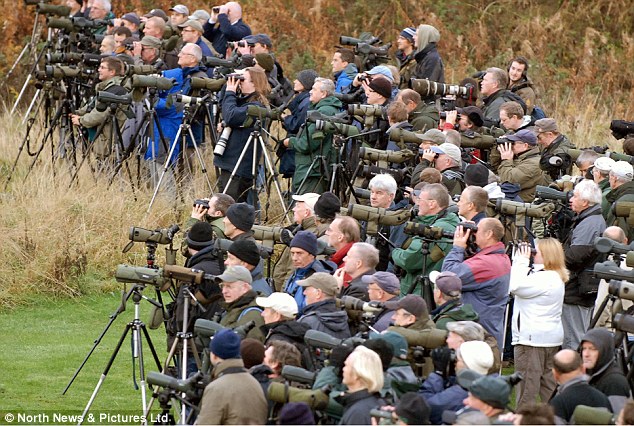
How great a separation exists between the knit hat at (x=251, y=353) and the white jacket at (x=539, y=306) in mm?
2724

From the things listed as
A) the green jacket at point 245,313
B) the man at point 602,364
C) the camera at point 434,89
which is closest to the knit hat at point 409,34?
the camera at point 434,89

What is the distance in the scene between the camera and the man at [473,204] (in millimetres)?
11312

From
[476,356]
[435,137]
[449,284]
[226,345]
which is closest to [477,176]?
[435,137]

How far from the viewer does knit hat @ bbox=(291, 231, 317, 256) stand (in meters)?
11.0

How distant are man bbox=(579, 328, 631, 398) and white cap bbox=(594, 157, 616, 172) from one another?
3.67 meters

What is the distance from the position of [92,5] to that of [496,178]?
31.1 feet

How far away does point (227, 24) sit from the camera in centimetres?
1816

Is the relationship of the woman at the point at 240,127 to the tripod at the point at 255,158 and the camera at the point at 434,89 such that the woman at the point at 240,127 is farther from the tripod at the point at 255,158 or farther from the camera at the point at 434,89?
the camera at the point at 434,89

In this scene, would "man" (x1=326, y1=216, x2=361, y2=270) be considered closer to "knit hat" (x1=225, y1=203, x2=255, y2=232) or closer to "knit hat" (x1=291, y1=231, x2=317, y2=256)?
"knit hat" (x1=291, y1=231, x2=317, y2=256)

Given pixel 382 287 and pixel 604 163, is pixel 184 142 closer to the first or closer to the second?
pixel 604 163

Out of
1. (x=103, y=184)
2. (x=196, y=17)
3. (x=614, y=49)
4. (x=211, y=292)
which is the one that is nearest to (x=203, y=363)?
(x=211, y=292)

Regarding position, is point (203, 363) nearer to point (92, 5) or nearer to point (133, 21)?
point (133, 21)

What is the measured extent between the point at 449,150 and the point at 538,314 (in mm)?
2409

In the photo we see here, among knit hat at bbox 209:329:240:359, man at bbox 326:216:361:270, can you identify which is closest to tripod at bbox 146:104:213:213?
man at bbox 326:216:361:270
